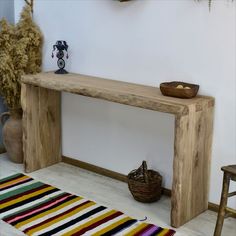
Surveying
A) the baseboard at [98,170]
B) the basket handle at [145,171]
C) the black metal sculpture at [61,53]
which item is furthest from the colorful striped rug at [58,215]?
the black metal sculpture at [61,53]

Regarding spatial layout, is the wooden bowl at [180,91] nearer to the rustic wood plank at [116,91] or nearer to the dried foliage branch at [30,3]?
the rustic wood plank at [116,91]

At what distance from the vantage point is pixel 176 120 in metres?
2.69

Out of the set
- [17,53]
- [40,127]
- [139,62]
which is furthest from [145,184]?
[17,53]

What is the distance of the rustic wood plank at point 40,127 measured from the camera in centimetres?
362

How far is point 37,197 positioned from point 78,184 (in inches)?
15.1

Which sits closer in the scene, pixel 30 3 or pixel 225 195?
pixel 225 195

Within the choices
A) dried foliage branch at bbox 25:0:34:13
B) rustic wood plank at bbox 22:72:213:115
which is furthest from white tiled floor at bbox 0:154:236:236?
dried foliage branch at bbox 25:0:34:13

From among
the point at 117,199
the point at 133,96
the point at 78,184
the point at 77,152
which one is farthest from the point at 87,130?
the point at 133,96

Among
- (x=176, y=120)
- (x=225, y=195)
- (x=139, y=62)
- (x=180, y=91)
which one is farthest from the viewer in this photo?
(x=139, y=62)

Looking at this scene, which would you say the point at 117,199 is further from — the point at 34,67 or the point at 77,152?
the point at 34,67

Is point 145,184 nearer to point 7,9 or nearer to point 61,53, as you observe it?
point 61,53

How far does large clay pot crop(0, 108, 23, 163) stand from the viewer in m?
3.83

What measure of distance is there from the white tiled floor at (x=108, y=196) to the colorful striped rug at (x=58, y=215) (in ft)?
0.25

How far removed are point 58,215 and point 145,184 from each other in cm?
63
